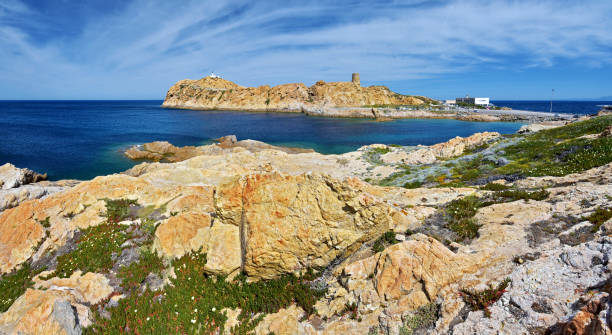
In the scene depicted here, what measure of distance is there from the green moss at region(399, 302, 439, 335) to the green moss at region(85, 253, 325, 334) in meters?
3.30

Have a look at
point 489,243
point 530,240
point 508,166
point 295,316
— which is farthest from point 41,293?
point 508,166

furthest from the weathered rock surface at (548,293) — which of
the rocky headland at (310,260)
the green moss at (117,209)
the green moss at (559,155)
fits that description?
the green moss at (117,209)

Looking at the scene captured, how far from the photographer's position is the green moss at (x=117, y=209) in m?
17.3

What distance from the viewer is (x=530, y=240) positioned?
1033cm

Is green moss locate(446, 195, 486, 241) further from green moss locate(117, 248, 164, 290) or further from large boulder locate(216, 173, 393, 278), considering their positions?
green moss locate(117, 248, 164, 290)

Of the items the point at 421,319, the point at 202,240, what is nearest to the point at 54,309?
the point at 202,240

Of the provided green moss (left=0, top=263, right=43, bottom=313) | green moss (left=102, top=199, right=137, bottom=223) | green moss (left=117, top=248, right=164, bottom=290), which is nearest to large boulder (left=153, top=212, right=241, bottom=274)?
green moss (left=117, top=248, right=164, bottom=290)

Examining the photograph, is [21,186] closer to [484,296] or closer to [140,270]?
[140,270]

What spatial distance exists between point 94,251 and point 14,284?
10.6ft

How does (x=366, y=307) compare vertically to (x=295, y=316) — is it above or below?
above

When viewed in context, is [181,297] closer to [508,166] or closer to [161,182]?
[161,182]

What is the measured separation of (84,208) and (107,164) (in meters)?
43.3

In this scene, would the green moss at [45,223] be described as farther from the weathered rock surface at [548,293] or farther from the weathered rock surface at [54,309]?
the weathered rock surface at [548,293]

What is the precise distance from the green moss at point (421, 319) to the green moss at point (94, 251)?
13.5m
